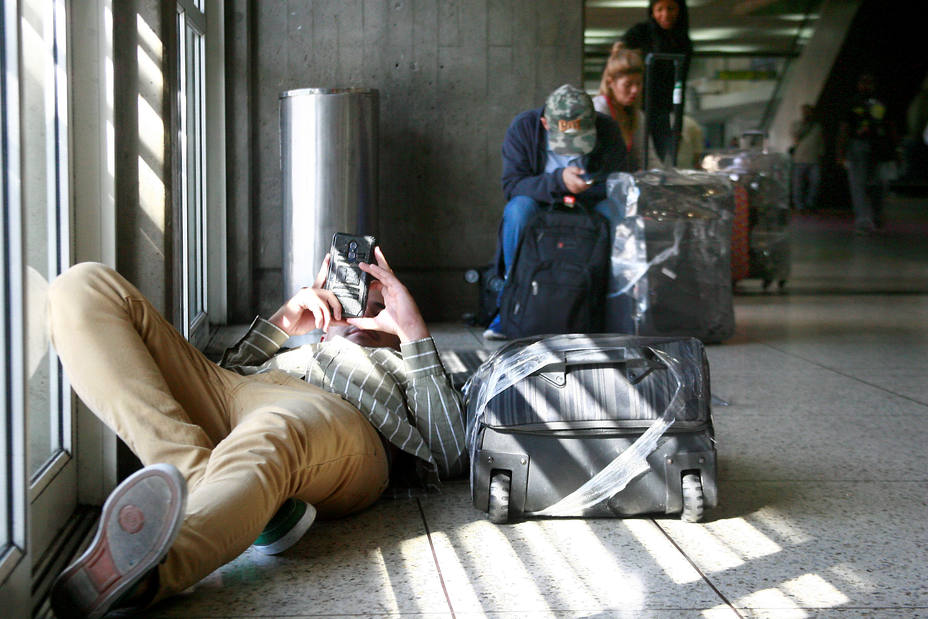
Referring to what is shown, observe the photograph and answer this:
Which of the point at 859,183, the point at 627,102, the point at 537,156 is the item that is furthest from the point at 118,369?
the point at 859,183

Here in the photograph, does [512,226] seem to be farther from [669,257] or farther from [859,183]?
[859,183]

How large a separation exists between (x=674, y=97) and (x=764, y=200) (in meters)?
1.36

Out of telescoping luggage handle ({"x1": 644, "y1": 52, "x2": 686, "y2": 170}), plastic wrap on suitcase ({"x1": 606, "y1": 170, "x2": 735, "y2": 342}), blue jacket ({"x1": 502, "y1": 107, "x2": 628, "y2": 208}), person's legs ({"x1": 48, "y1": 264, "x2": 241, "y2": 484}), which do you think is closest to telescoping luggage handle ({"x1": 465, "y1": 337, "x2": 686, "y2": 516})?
person's legs ({"x1": 48, "y1": 264, "x2": 241, "y2": 484})

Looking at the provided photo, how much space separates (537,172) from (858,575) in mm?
3628

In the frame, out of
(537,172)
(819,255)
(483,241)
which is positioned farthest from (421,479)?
(819,255)

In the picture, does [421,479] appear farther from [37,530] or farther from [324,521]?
[37,530]

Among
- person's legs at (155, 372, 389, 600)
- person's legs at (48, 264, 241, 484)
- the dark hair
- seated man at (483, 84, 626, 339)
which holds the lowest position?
person's legs at (155, 372, 389, 600)

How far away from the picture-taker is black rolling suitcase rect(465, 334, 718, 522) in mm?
2465

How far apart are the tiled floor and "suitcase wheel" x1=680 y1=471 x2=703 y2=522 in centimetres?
4

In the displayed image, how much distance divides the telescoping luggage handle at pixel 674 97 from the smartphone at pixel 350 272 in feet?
13.4

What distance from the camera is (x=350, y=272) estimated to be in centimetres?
263

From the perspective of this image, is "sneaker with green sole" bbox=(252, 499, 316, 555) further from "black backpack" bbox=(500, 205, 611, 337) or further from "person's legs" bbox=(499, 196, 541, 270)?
"person's legs" bbox=(499, 196, 541, 270)

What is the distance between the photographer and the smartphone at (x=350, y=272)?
A: 261cm

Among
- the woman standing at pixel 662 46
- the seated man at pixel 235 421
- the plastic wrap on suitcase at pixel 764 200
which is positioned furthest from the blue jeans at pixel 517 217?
the seated man at pixel 235 421
